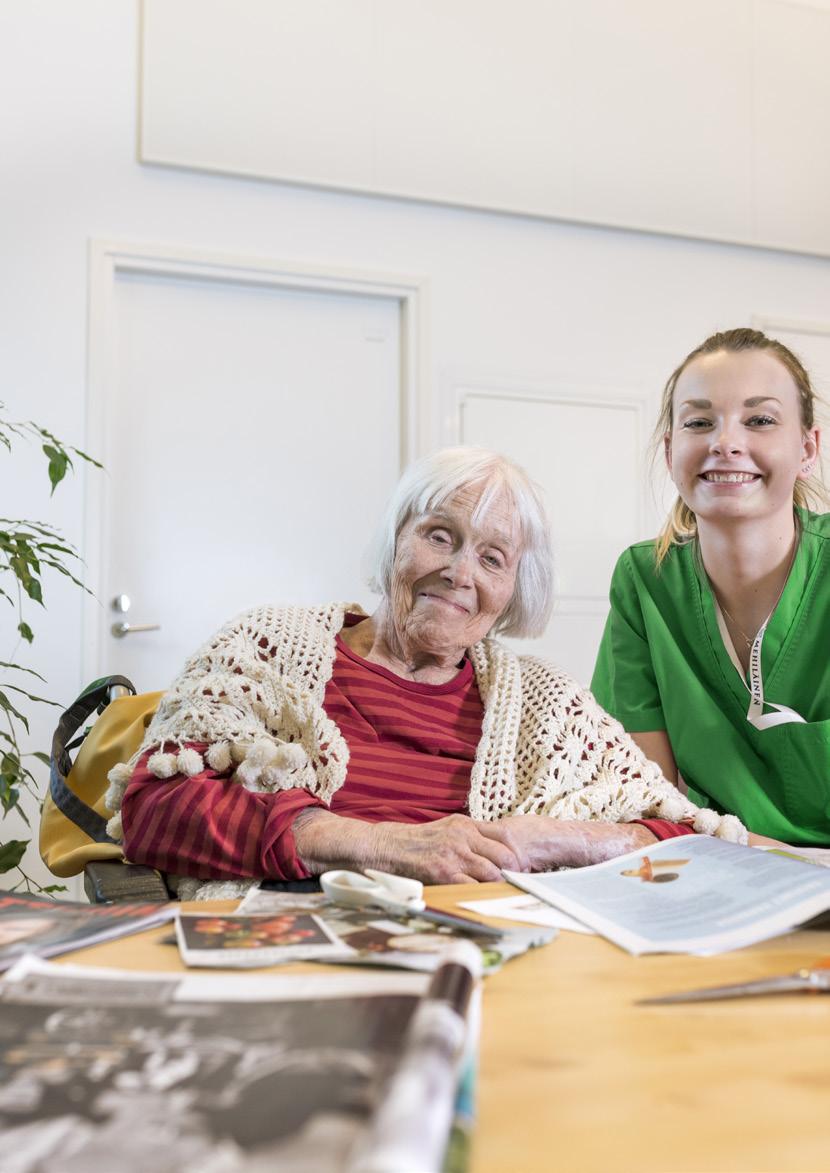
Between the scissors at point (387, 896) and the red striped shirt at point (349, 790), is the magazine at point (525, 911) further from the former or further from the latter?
the red striped shirt at point (349, 790)

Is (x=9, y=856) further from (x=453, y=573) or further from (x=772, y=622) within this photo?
(x=772, y=622)

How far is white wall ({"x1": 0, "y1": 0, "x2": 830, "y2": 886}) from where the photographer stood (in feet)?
10.4

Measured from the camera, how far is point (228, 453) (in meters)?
3.39

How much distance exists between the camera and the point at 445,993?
449mm

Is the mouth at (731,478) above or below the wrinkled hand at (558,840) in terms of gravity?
above

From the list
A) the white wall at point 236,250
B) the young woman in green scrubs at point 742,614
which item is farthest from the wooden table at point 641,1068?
the white wall at point 236,250

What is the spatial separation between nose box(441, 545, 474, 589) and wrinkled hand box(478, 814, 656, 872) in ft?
1.29

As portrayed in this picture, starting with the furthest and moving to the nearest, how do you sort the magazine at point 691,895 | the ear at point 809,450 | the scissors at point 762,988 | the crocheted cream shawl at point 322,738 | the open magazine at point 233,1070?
the ear at point 809,450, the crocheted cream shawl at point 322,738, the magazine at point 691,895, the scissors at point 762,988, the open magazine at point 233,1070

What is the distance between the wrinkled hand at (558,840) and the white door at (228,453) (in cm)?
211

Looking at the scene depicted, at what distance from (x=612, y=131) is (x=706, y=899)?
3.41m

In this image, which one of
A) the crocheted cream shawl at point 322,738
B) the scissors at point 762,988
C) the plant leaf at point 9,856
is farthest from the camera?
the plant leaf at point 9,856

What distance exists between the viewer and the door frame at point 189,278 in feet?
10.4

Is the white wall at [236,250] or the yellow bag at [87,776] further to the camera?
the white wall at [236,250]

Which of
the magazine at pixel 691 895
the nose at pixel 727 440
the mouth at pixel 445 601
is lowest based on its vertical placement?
the magazine at pixel 691 895
